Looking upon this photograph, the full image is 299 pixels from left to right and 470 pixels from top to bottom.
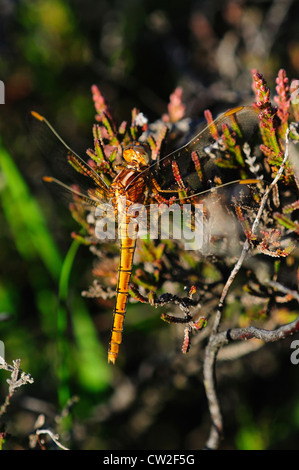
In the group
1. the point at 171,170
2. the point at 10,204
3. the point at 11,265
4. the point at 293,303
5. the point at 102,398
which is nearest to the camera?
the point at 171,170

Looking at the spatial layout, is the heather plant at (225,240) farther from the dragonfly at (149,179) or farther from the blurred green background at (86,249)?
the blurred green background at (86,249)

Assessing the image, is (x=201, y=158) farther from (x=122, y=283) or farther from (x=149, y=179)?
(x=122, y=283)

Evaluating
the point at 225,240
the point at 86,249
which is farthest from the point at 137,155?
the point at 86,249

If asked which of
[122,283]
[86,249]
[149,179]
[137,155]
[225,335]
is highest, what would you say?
[137,155]

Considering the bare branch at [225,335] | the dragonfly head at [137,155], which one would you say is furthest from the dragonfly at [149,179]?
the bare branch at [225,335]

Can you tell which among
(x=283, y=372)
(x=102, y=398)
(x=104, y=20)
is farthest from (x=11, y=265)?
(x=104, y=20)

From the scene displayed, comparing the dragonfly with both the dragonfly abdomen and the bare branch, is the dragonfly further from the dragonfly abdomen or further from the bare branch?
the bare branch

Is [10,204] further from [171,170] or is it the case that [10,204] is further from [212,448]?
[212,448]
